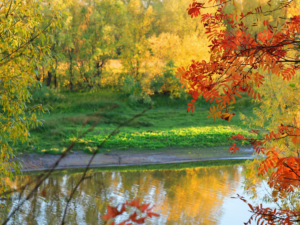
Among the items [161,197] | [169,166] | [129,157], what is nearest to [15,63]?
[161,197]

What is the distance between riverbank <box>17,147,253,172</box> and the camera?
11.5 m

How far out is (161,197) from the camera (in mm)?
8719

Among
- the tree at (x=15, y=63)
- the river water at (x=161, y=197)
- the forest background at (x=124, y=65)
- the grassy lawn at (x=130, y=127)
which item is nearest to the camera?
the tree at (x=15, y=63)

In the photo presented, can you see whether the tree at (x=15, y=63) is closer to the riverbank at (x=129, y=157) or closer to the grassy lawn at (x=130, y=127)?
the grassy lawn at (x=130, y=127)

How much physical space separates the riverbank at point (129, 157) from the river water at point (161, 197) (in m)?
0.87

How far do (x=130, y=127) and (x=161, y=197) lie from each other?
675 cm

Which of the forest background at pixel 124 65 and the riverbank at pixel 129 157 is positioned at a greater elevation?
the forest background at pixel 124 65

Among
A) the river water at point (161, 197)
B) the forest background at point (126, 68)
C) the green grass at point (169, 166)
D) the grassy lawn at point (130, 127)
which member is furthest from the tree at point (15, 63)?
the forest background at point (126, 68)

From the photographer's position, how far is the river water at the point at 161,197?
725 centimetres

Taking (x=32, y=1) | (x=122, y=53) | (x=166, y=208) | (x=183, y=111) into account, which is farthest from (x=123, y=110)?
(x=32, y=1)

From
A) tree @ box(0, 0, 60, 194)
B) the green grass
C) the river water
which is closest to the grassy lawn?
the green grass

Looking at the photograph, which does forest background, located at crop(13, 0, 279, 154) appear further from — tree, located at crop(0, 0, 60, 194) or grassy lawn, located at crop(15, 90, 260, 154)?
tree, located at crop(0, 0, 60, 194)

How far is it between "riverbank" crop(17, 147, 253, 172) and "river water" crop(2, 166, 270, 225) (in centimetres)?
87

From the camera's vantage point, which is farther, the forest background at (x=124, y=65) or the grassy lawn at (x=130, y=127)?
the forest background at (x=124, y=65)
